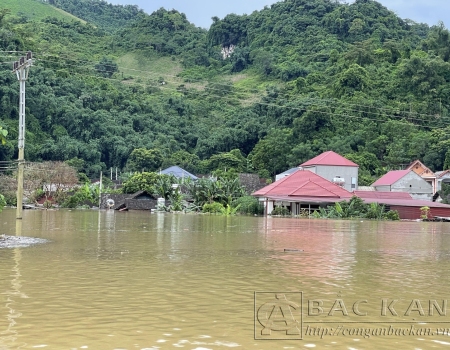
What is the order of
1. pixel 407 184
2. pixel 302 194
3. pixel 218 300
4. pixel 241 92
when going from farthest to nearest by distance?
pixel 241 92
pixel 407 184
pixel 302 194
pixel 218 300

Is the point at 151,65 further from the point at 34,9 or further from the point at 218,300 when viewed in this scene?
the point at 218,300

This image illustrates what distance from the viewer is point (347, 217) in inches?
2004

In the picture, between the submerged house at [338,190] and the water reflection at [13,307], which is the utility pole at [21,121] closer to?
the water reflection at [13,307]

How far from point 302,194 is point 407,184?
16.6 m

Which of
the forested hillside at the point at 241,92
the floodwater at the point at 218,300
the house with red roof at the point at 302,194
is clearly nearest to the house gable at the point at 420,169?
the forested hillside at the point at 241,92

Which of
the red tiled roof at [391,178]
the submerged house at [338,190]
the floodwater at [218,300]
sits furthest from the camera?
the red tiled roof at [391,178]

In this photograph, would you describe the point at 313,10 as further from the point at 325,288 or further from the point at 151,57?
the point at 325,288

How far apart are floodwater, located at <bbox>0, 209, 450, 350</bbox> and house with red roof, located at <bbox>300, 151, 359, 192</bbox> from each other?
50289mm

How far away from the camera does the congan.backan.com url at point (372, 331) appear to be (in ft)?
23.4

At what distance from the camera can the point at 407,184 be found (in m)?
64.9

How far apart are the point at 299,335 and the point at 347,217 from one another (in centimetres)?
4496

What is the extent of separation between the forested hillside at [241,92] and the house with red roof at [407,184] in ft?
17.5

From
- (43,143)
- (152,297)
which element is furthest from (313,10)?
(152,297)

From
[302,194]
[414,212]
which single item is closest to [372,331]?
[302,194]
